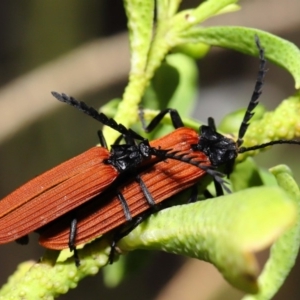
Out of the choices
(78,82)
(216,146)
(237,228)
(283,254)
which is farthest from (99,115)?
(78,82)

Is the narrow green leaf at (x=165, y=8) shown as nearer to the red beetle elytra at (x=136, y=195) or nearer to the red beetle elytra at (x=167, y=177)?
the red beetle elytra at (x=167, y=177)

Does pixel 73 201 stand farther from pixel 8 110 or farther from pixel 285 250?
pixel 8 110

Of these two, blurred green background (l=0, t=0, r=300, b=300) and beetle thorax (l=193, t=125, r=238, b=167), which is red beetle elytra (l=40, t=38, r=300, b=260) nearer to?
beetle thorax (l=193, t=125, r=238, b=167)

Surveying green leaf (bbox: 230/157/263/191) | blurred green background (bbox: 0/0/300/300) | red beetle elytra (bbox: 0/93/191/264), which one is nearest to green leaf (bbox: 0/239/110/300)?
red beetle elytra (bbox: 0/93/191/264)

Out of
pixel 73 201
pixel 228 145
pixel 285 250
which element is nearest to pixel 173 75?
pixel 228 145

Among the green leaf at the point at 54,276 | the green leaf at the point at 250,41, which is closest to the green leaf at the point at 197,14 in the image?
the green leaf at the point at 250,41

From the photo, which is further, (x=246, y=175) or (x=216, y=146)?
(x=216, y=146)

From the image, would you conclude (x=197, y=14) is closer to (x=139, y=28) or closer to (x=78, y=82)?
(x=139, y=28)
